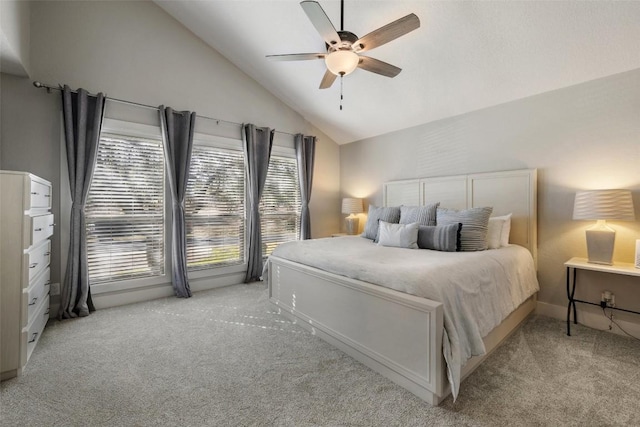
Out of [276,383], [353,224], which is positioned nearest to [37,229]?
[276,383]

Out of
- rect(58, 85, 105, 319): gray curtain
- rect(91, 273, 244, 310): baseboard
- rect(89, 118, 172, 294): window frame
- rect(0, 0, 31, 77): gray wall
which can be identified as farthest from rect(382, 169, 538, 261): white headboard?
rect(0, 0, 31, 77): gray wall

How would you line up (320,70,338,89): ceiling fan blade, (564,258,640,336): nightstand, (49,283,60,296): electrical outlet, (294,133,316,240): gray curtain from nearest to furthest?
(564,258,640,336): nightstand
(320,70,338,89): ceiling fan blade
(49,283,60,296): electrical outlet
(294,133,316,240): gray curtain

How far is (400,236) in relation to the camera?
297 centimetres

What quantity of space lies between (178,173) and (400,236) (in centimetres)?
285

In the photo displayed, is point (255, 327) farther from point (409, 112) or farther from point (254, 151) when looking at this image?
point (409, 112)

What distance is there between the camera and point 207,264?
3.93 meters

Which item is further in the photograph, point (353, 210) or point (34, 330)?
point (353, 210)

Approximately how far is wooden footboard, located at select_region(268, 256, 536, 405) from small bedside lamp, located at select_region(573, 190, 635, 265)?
0.80 meters

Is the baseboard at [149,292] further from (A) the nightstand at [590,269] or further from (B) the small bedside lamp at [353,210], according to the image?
(A) the nightstand at [590,269]

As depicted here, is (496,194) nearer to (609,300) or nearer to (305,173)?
(609,300)

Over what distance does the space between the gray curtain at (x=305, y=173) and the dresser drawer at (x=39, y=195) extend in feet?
10.3

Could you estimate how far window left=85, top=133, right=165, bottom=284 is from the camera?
316 centimetres

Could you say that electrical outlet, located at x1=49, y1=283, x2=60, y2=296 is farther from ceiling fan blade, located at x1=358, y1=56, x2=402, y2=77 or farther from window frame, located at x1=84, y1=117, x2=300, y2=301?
ceiling fan blade, located at x1=358, y1=56, x2=402, y2=77

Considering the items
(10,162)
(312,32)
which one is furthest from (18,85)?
(312,32)
